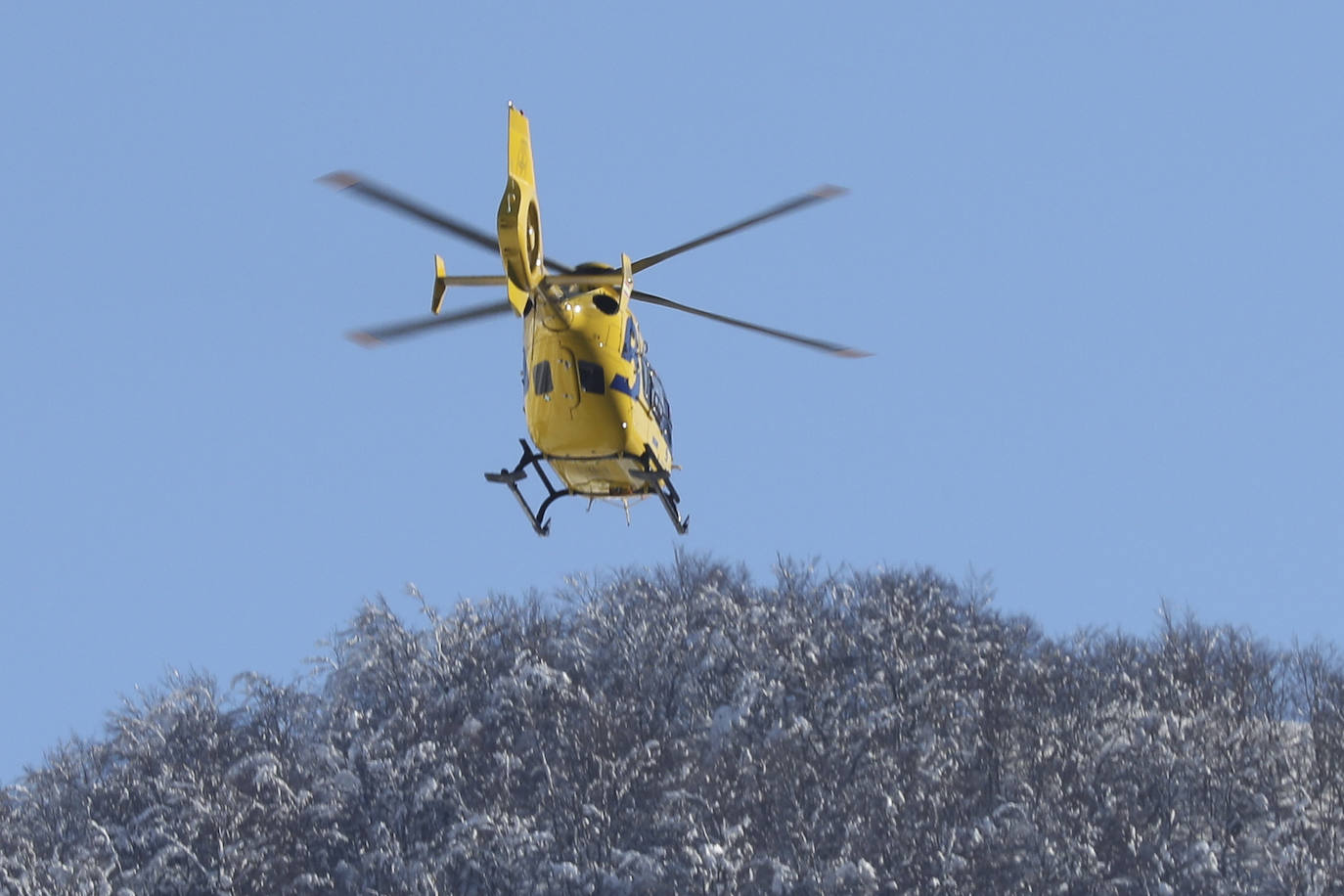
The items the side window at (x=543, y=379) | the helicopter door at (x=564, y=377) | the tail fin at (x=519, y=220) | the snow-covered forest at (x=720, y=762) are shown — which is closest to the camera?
the tail fin at (x=519, y=220)

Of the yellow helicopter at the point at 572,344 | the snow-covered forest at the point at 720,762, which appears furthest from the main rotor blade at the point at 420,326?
the snow-covered forest at the point at 720,762

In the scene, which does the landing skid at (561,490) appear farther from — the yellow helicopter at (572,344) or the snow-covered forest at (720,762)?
the snow-covered forest at (720,762)

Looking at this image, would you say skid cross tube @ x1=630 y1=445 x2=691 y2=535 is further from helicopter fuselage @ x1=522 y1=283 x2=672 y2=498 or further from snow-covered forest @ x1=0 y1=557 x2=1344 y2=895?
snow-covered forest @ x1=0 y1=557 x2=1344 y2=895

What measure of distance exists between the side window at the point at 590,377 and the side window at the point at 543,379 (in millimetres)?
453

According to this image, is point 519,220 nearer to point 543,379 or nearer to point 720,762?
point 543,379

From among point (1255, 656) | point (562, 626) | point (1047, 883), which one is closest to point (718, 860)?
point (1047, 883)

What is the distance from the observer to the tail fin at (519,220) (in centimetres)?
3516

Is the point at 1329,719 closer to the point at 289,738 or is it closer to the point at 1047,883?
the point at 1047,883

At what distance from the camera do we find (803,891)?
250 ft

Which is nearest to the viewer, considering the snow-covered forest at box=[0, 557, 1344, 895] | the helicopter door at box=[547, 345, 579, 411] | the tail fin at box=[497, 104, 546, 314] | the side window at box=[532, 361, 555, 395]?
the tail fin at box=[497, 104, 546, 314]

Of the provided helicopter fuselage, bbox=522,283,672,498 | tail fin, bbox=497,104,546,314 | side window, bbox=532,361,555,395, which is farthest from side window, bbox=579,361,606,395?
tail fin, bbox=497,104,546,314

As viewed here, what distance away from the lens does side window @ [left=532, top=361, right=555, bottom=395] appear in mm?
37250

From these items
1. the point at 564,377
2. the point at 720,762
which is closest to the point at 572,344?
the point at 564,377

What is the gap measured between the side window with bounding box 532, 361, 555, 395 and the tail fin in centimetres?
126
